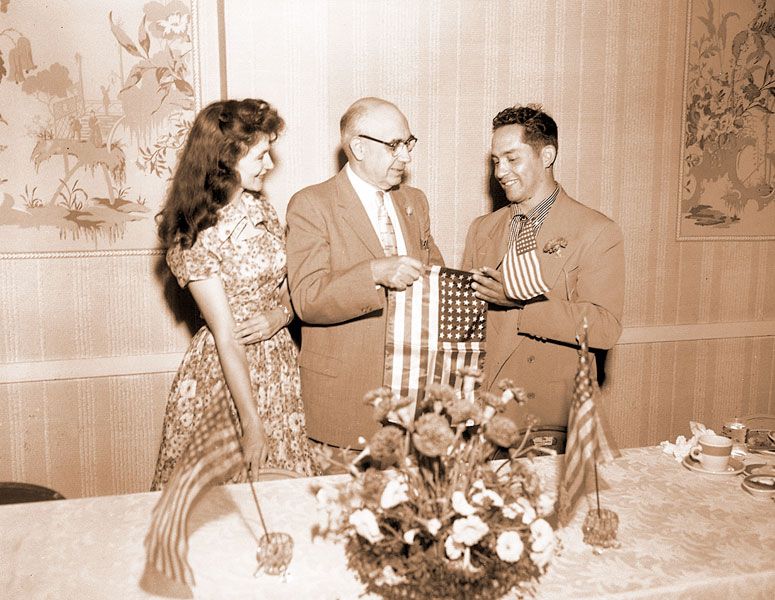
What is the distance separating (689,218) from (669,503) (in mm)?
2660

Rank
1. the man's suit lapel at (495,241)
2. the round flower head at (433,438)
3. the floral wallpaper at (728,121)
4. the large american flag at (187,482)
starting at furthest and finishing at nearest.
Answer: the floral wallpaper at (728,121) < the man's suit lapel at (495,241) < the large american flag at (187,482) < the round flower head at (433,438)

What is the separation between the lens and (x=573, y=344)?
2816 millimetres

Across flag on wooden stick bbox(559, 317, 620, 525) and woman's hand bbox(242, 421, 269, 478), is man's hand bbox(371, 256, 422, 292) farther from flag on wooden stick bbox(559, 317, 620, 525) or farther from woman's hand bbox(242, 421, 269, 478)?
flag on wooden stick bbox(559, 317, 620, 525)

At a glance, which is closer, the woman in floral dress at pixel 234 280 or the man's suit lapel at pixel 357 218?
the woman in floral dress at pixel 234 280

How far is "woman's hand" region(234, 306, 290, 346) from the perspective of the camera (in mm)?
2500

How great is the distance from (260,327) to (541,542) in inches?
59.0

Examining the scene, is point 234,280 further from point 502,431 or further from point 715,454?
point 715,454

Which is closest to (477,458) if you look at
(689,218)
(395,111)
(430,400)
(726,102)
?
(430,400)

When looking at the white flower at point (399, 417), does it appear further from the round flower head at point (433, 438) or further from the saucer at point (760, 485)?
the saucer at point (760, 485)

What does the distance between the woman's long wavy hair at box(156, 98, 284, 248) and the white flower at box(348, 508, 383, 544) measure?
56.8 inches

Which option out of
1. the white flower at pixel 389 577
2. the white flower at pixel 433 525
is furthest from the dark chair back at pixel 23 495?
the white flower at pixel 433 525

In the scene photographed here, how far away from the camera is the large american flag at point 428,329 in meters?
2.70

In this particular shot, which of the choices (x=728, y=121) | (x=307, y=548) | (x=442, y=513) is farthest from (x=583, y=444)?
(x=728, y=121)

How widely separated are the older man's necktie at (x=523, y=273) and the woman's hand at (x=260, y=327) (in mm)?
907
